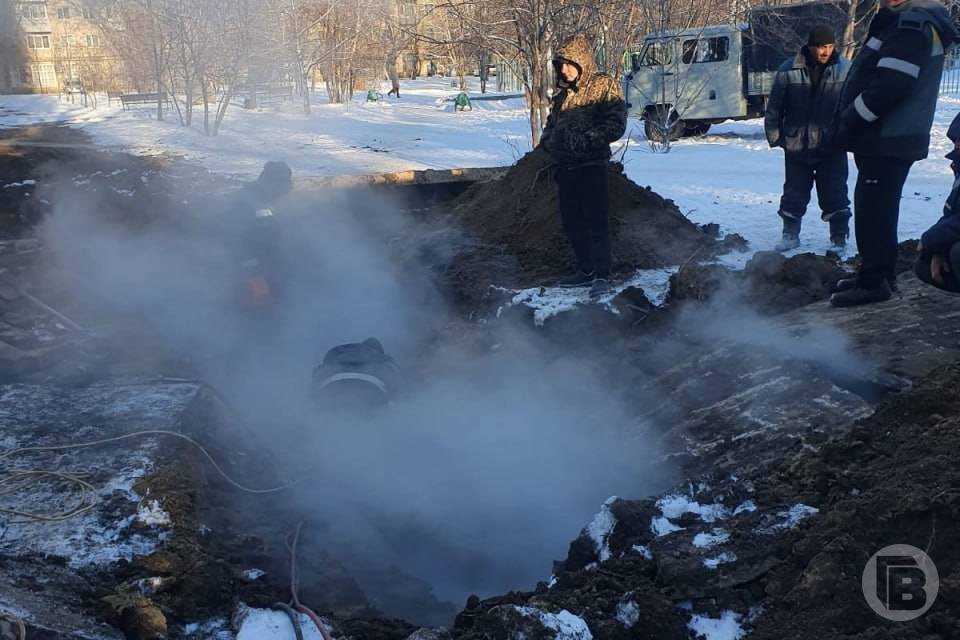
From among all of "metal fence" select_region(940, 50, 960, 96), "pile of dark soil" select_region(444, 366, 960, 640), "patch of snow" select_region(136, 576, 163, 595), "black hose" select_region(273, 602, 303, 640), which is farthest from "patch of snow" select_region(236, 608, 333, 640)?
"metal fence" select_region(940, 50, 960, 96)

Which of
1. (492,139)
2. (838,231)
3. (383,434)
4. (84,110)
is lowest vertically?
(383,434)

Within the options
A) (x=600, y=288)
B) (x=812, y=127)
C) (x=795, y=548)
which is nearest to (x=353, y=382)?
(x=600, y=288)

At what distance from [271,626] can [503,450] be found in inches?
93.8

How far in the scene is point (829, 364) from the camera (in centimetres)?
432

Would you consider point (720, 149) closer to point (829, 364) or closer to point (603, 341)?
point (603, 341)

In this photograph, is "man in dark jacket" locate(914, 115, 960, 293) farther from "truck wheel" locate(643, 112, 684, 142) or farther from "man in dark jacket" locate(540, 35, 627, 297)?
"truck wheel" locate(643, 112, 684, 142)

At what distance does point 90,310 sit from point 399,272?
9.14 ft

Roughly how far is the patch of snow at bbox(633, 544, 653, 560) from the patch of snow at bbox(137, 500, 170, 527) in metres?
2.10

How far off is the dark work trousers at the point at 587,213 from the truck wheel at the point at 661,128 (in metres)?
8.44

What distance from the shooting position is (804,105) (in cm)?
622

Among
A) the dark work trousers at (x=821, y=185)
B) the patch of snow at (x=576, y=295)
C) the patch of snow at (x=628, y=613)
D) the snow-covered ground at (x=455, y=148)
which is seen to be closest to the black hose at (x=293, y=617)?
the patch of snow at (x=628, y=613)

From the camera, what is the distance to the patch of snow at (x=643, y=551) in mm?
3062

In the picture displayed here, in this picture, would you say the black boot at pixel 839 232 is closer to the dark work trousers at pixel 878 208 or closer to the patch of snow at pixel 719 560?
the dark work trousers at pixel 878 208

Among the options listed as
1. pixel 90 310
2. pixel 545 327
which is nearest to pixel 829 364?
pixel 545 327
